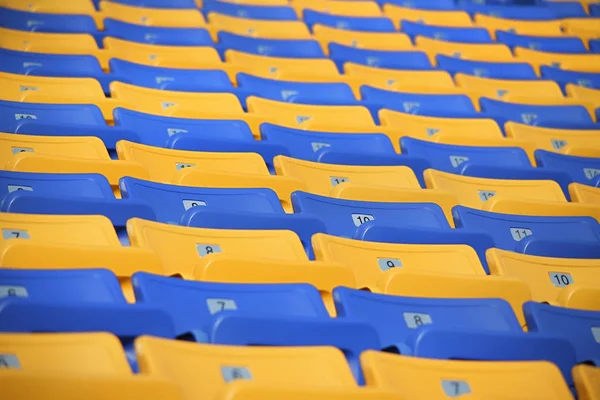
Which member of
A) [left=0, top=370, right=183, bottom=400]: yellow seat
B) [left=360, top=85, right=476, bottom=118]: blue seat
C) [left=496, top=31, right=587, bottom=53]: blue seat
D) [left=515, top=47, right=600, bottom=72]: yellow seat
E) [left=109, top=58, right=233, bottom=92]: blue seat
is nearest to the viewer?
[left=0, top=370, right=183, bottom=400]: yellow seat

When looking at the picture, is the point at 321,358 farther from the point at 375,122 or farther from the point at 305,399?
the point at 375,122

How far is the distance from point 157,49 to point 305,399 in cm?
104

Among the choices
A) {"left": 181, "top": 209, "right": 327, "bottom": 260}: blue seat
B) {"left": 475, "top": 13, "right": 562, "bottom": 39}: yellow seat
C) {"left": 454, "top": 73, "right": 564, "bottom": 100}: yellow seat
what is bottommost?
{"left": 181, "top": 209, "right": 327, "bottom": 260}: blue seat

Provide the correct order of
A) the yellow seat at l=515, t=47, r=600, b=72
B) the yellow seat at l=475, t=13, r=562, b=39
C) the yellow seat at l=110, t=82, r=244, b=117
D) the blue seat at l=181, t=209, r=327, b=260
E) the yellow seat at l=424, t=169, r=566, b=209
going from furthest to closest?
the yellow seat at l=475, t=13, r=562, b=39 < the yellow seat at l=515, t=47, r=600, b=72 < the yellow seat at l=110, t=82, r=244, b=117 < the yellow seat at l=424, t=169, r=566, b=209 < the blue seat at l=181, t=209, r=327, b=260

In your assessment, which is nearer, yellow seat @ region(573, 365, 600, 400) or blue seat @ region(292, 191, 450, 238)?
yellow seat @ region(573, 365, 600, 400)

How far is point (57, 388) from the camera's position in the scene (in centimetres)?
43

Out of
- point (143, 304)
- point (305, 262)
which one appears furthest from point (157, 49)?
point (143, 304)

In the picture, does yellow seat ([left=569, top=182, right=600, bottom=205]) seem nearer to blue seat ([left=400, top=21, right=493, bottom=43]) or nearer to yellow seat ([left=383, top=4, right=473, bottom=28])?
blue seat ([left=400, top=21, right=493, bottom=43])

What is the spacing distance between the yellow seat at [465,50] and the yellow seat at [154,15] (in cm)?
46

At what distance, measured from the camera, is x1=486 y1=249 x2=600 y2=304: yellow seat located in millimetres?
812

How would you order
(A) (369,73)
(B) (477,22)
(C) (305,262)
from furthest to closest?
1. (B) (477,22)
2. (A) (369,73)
3. (C) (305,262)

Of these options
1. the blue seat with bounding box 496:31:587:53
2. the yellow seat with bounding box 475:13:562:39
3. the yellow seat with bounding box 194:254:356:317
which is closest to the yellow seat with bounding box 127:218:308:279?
the yellow seat with bounding box 194:254:356:317

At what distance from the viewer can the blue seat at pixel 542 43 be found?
1.97m

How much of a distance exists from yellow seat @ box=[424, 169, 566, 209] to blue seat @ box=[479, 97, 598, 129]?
346 mm
